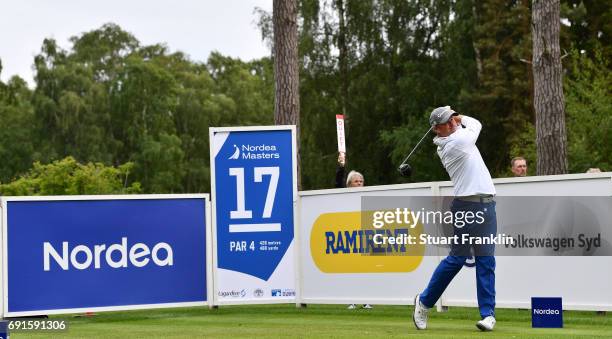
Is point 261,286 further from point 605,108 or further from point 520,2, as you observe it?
point 520,2

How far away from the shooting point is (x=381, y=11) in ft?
164

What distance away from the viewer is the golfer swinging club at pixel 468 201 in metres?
9.97

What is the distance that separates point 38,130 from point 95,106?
3622 millimetres

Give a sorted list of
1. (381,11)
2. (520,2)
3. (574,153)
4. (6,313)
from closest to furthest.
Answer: (6,313) → (574,153) → (520,2) → (381,11)

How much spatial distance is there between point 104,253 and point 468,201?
494 cm

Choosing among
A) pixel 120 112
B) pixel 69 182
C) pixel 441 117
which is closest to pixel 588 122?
pixel 69 182

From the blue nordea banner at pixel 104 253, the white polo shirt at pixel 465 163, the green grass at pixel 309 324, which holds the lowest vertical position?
the green grass at pixel 309 324

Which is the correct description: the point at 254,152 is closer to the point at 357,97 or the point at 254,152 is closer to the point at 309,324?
the point at 309,324

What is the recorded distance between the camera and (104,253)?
13.2 m

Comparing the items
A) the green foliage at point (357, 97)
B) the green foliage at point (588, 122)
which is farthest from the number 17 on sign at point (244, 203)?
the green foliage at point (588, 122)

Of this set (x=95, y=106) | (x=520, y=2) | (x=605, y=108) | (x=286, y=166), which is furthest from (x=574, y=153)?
(x=95, y=106)

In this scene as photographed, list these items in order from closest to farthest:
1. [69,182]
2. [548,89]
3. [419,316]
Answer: [419,316] → [548,89] → [69,182]

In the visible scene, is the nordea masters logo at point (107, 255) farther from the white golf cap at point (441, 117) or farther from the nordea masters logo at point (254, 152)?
the white golf cap at point (441, 117)

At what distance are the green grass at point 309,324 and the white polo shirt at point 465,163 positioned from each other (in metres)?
1.25
